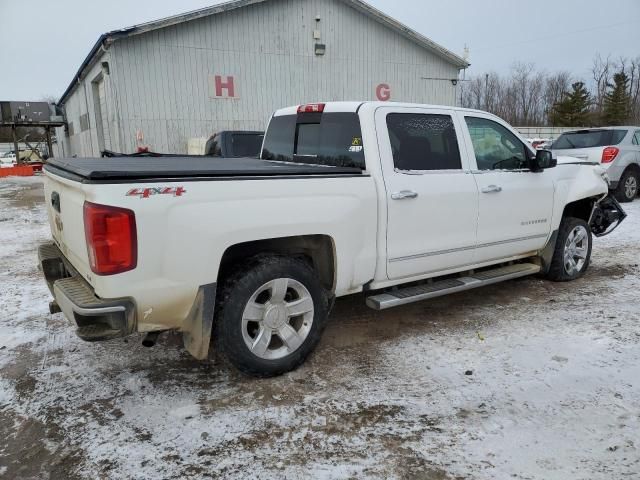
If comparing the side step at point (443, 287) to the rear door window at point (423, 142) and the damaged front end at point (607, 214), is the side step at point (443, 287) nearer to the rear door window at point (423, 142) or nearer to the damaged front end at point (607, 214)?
the rear door window at point (423, 142)

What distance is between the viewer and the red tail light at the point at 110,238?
271cm

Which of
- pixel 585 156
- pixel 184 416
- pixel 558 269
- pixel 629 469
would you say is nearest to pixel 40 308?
pixel 184 416

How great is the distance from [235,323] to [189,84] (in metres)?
14.2

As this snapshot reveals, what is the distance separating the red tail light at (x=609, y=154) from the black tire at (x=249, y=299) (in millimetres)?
9817

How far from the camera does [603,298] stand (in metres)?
5.07

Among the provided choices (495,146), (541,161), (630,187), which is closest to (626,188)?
(630,187)

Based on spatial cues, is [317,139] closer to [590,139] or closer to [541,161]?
[541,161]

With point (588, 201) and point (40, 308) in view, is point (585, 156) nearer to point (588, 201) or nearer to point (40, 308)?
point (588, 201)

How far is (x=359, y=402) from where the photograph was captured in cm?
320

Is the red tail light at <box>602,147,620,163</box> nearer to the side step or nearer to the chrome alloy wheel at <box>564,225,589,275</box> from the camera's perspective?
the chrome alloy wheel at <box>564,225,589,275</box>

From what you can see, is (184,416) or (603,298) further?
(603,298)

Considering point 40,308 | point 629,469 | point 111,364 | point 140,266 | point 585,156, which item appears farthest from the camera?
point 585,156

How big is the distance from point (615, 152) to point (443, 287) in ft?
28.6

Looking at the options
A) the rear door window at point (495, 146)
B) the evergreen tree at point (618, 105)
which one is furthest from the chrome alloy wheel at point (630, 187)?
the evergreen tree at point (618, 105)
